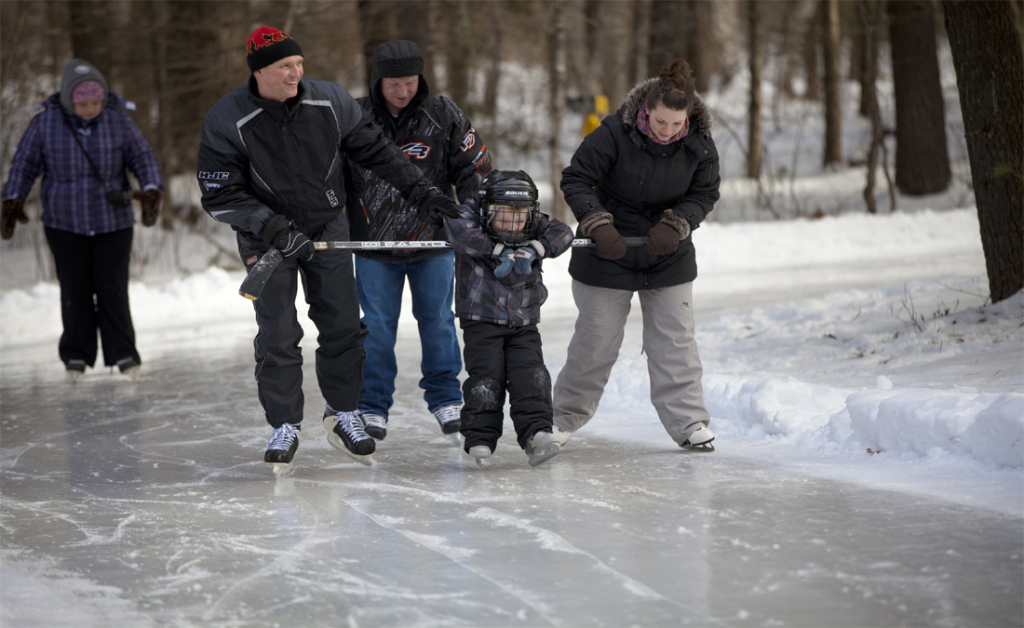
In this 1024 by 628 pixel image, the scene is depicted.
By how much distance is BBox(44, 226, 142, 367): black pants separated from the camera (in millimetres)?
6961

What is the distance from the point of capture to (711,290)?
10.6 m

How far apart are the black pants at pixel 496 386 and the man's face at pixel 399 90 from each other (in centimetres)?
110

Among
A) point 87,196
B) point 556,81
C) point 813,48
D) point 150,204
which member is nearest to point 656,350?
point 150,204

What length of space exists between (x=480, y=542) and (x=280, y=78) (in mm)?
1992

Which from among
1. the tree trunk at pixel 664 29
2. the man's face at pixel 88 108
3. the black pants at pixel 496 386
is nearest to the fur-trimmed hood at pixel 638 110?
the black pants at pixel 496 386

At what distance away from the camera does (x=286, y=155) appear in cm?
415

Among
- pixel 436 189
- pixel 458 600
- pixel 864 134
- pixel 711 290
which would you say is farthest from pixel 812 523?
pixel 864 134

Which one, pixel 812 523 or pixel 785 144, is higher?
pixel 785 144

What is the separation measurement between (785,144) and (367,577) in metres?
21.9

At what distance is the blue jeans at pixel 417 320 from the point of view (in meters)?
4.94

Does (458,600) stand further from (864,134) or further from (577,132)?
(577,132)

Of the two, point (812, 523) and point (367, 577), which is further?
point (812, 523)

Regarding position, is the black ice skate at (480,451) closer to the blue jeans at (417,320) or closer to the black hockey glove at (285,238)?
the blue jeans at (417,320)

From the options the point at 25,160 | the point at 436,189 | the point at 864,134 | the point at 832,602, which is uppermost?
the point at 864,134
